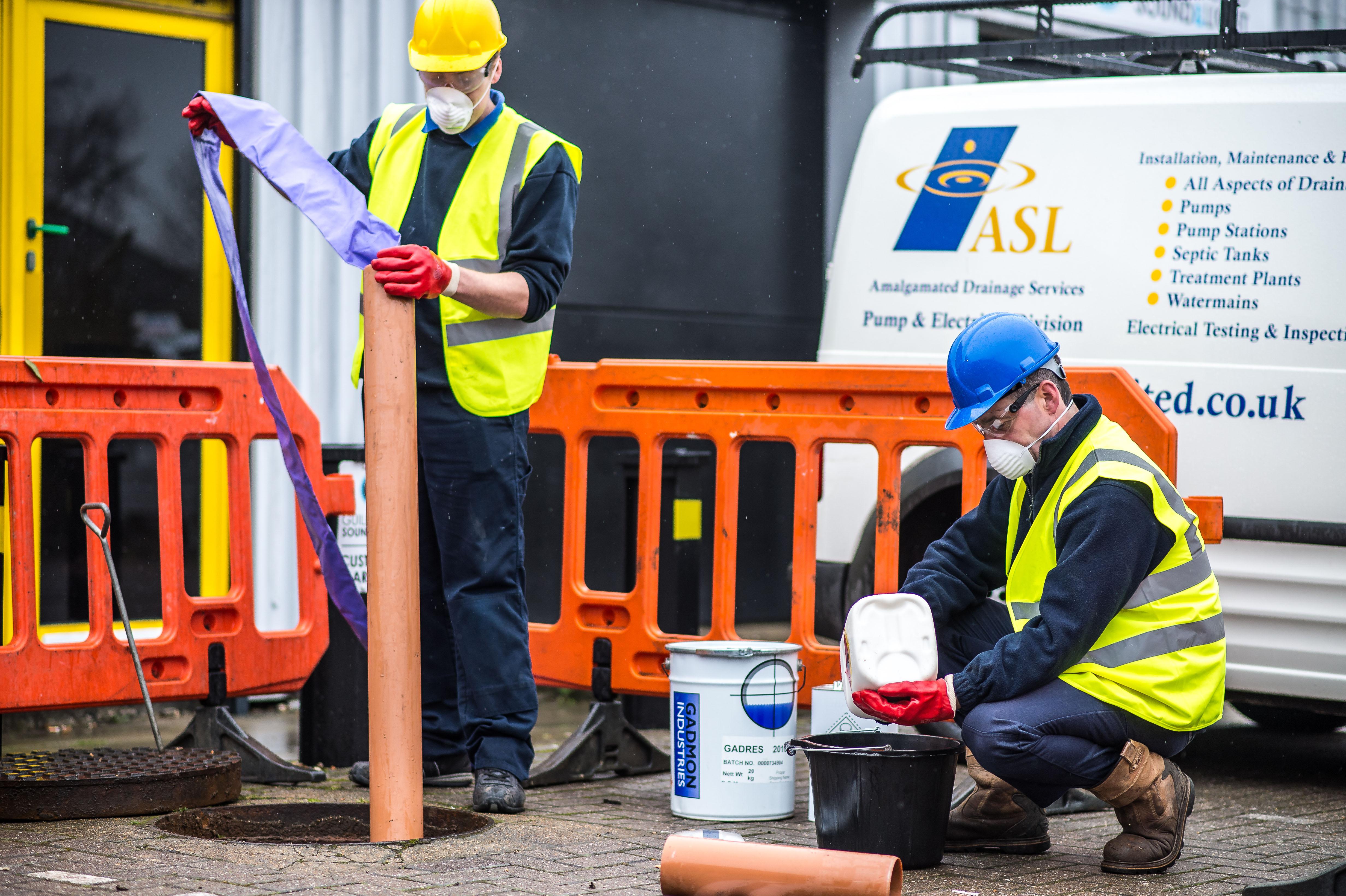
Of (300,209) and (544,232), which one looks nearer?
(300,209)

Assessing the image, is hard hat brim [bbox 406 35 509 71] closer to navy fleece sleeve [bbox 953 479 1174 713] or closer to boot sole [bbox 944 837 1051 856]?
navy fleece sleeve [bbox 953 479 1174 713]

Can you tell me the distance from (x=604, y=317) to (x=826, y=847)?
15.4 feet

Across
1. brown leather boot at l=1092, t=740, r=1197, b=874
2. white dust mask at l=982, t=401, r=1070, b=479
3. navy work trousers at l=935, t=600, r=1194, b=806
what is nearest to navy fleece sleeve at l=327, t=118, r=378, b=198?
white dust mask at l=982, t=401, r=1070, b=479

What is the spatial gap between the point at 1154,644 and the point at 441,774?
2.29 m

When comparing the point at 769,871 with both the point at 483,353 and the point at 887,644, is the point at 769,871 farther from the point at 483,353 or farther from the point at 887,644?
the point at 483,353

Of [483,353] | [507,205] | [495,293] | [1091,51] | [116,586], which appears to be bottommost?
[116,586]

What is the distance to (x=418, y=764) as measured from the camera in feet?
14.5

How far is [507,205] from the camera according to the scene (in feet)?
16.2

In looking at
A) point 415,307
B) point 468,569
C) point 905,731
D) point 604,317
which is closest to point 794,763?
point 905,731

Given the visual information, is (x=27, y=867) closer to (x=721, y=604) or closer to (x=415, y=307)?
(x=415, y=307)

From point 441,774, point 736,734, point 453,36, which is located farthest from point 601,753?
point 453,36

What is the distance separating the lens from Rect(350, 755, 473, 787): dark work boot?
209 inches

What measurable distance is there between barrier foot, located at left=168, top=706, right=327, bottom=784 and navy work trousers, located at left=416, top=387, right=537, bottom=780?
567 mm

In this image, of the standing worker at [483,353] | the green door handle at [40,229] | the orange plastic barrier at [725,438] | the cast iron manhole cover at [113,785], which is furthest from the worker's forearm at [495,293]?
the green door handle at [40,229]
